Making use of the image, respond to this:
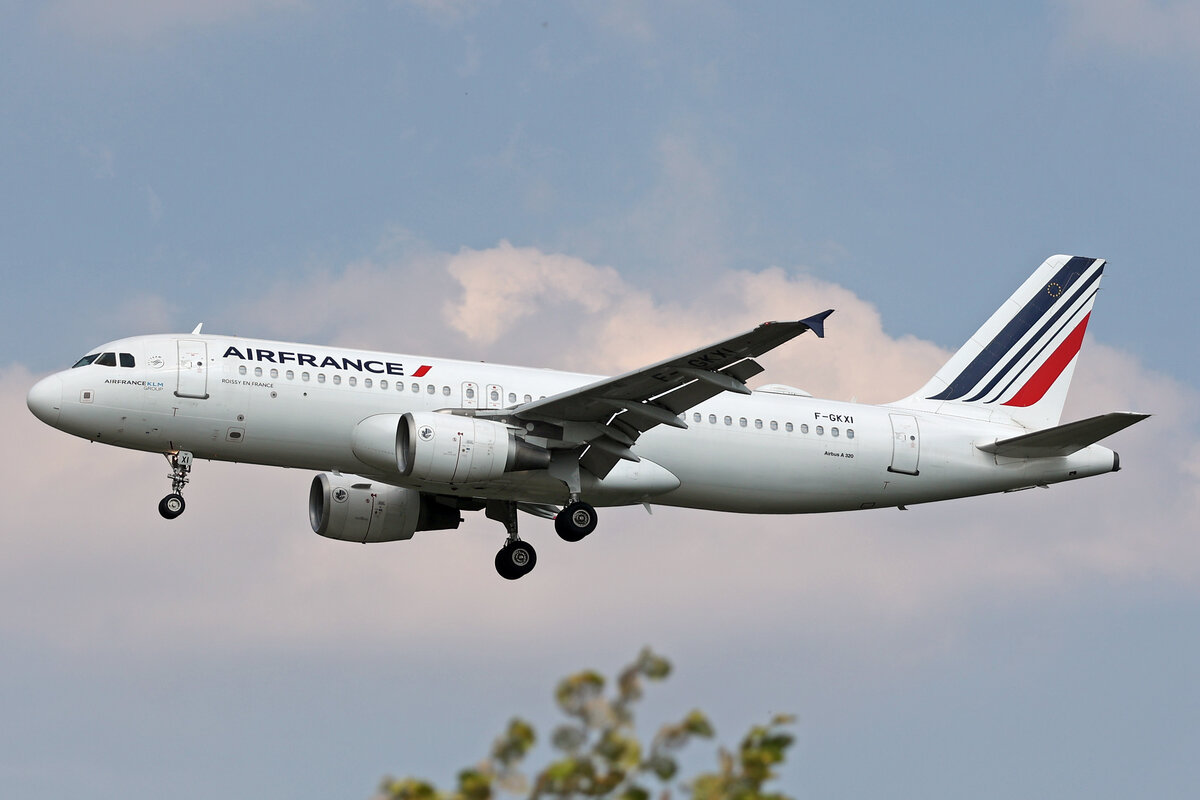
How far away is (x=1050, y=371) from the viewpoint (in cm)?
4653

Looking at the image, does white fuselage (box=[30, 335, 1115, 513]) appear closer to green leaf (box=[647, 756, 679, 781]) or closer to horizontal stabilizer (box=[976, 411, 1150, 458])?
horizontal stabilizer (box=[976, 411, 1150, 458])

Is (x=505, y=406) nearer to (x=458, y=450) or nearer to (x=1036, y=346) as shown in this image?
(x=458, y=450)

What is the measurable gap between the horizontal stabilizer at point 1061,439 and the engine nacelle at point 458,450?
1293 cm

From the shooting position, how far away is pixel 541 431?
121ft

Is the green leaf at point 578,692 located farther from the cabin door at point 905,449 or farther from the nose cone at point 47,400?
the cabin door at point 905,449

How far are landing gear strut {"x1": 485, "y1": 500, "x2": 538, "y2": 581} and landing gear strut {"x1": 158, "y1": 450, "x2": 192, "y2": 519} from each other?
8483 mm

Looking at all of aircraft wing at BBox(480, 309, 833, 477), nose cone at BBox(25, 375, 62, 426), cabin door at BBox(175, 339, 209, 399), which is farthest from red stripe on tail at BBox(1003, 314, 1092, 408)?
nose cone at BBox(25, 375, 62, 426)

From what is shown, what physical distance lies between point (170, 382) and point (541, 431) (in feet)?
27.2

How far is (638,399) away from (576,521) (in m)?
3.44

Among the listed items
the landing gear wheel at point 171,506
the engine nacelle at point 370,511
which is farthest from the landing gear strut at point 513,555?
the landing gear wheel at point 171,506

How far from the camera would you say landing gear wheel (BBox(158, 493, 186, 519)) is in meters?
36.8

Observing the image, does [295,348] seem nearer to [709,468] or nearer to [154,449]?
[154,449]

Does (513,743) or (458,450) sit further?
(458,450)

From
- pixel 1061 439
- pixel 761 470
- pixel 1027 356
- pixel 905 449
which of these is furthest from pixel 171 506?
pixel 1027 356
